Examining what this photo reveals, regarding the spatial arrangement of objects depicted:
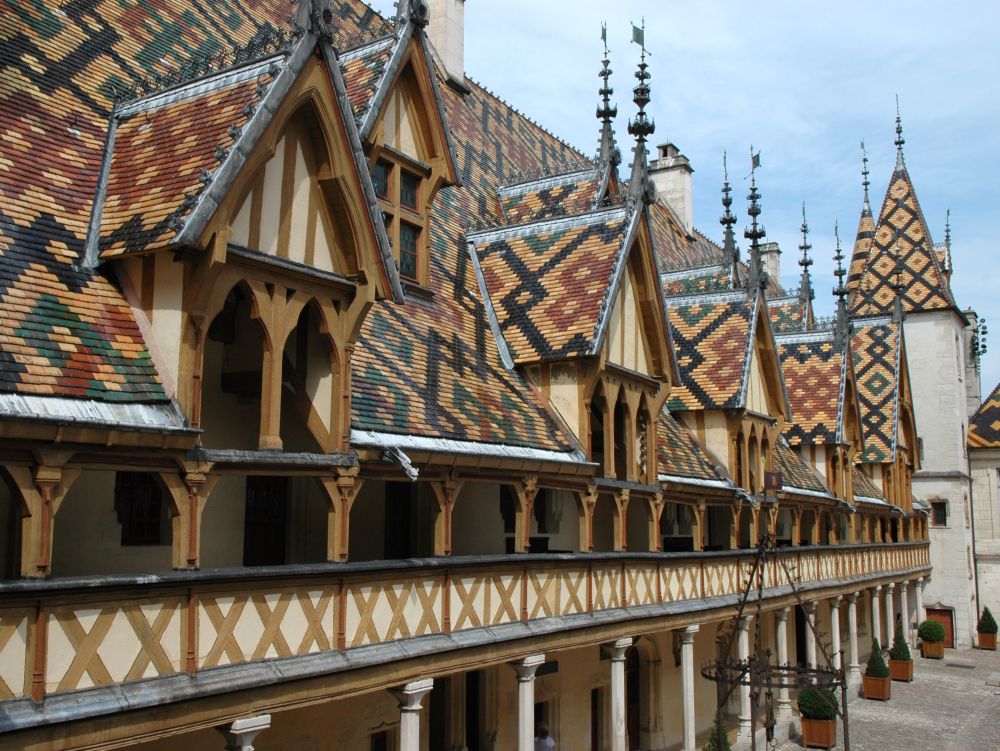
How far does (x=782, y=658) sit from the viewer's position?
26.2m

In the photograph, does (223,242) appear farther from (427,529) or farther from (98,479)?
(427,529)

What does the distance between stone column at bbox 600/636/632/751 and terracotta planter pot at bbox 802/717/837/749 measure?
27.4 ft

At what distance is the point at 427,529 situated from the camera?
1617cm

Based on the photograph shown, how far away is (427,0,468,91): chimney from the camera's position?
25.6m

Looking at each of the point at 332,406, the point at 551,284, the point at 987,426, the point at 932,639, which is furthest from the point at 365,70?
the point at 987,426

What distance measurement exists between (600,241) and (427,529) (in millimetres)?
6188

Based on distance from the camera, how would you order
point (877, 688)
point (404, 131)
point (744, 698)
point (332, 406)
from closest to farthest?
point (332, 406), point (404, 131), point (744, 698), point (877, 688)

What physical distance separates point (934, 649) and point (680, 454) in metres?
24.8

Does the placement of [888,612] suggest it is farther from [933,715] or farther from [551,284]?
[551,284]

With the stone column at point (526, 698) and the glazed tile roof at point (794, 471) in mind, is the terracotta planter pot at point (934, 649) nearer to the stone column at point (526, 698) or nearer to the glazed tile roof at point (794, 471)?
the glazed tile roof at point (794, 471)

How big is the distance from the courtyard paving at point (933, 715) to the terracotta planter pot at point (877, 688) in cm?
22

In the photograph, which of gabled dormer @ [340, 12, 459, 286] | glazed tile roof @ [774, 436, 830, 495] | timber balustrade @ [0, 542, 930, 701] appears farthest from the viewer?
glazed tile roof @ [774, 436, 830, 495]

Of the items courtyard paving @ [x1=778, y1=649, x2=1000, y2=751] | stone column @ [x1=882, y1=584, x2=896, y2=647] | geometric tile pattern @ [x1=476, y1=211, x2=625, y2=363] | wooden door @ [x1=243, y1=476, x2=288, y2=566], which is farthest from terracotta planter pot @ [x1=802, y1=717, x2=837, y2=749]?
wooden door @ [x1=243, y1=476, x2=288, y2=566]

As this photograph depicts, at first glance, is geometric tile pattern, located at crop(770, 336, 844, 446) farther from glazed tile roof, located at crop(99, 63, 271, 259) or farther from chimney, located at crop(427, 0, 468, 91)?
glazed tile roof, located at crop(99, 63, 271, 259)
